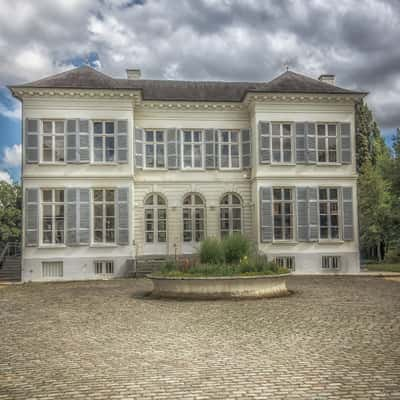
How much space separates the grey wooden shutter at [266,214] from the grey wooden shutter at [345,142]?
3.38 m

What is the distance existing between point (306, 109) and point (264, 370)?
16.4 m

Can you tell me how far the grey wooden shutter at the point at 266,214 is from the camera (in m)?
19.9

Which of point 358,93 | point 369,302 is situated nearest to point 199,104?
point 358,93

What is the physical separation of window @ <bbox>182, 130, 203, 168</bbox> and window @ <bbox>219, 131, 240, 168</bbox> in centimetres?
89

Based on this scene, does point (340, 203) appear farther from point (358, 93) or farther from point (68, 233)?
point (68, 233)

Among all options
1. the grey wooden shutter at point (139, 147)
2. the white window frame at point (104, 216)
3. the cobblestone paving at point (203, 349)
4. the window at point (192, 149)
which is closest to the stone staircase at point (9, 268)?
the white window frame at point (104, 216)

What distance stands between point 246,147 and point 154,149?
3.83m

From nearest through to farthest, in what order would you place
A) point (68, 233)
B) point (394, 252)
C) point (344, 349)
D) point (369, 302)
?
1. point (344, 349)
2. point (369, 302)
3. point (68, 233)
4. point (394, 252)

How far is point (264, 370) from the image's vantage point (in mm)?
5348

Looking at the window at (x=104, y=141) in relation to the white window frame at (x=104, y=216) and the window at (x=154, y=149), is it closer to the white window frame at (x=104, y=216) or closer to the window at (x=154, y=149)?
the white window frame at (x=104, y=216)

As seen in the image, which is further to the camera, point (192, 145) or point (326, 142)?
point (192, 145)

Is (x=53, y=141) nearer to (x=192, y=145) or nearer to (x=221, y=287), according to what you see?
(x=192, y=145)

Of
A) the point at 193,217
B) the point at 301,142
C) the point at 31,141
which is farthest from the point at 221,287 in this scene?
the point at 31,141

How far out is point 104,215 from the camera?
766 inches
